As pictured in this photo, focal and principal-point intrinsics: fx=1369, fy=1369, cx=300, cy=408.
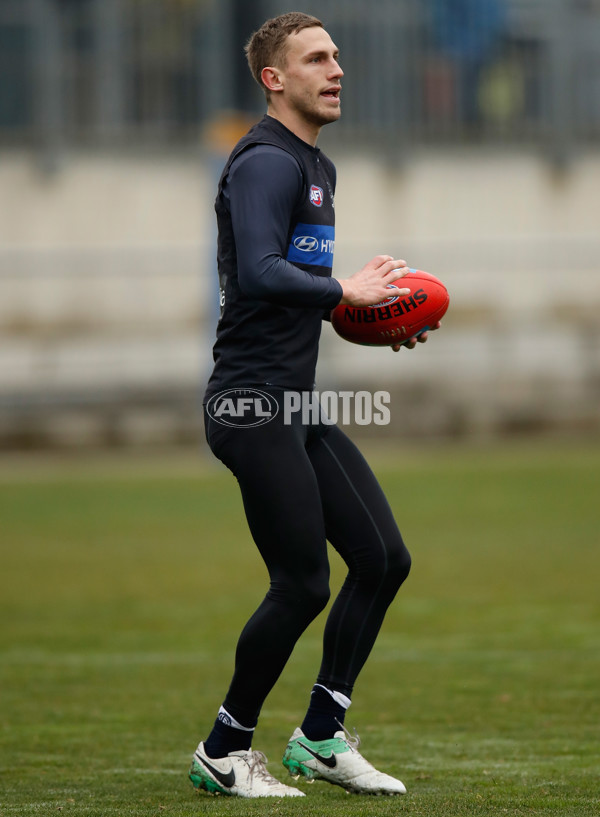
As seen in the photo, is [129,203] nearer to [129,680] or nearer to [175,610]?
[175,610]

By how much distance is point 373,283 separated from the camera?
4.12m

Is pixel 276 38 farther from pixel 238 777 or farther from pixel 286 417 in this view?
pixel 238 777

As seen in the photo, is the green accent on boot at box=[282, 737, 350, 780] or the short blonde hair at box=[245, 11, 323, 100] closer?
the short blonde hair at box=[245, 11, 323, 100]

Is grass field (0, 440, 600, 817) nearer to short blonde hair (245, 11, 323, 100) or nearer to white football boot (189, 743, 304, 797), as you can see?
white football boot (189, 743, 304, 797)

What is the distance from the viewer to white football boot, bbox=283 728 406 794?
164 inches

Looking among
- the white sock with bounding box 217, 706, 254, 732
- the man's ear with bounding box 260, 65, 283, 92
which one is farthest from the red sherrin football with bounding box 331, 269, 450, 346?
the white sock with bounding box 217, 706, 254, 732

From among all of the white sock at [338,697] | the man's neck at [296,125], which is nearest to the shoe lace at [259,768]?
the white sock at [338,697]

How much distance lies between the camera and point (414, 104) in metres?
24.6

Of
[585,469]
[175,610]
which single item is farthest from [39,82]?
[175,610]

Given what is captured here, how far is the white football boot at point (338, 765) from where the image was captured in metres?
4.17

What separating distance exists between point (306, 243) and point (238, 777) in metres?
1.64

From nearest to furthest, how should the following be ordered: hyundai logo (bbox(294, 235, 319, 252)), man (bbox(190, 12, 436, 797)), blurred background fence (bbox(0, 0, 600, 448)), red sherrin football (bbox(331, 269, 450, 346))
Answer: man (bbox(190, 12, 436, 797)), hyundai logo (bbox(294, 235, 319, 252)), red sherrin football (bbox(331, 269, 450, 346)), blurred background fence (bbox(0, 0, 600, 448))

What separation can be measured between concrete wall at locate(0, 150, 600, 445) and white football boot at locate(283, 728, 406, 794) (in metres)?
15.6

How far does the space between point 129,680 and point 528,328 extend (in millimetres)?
15576
